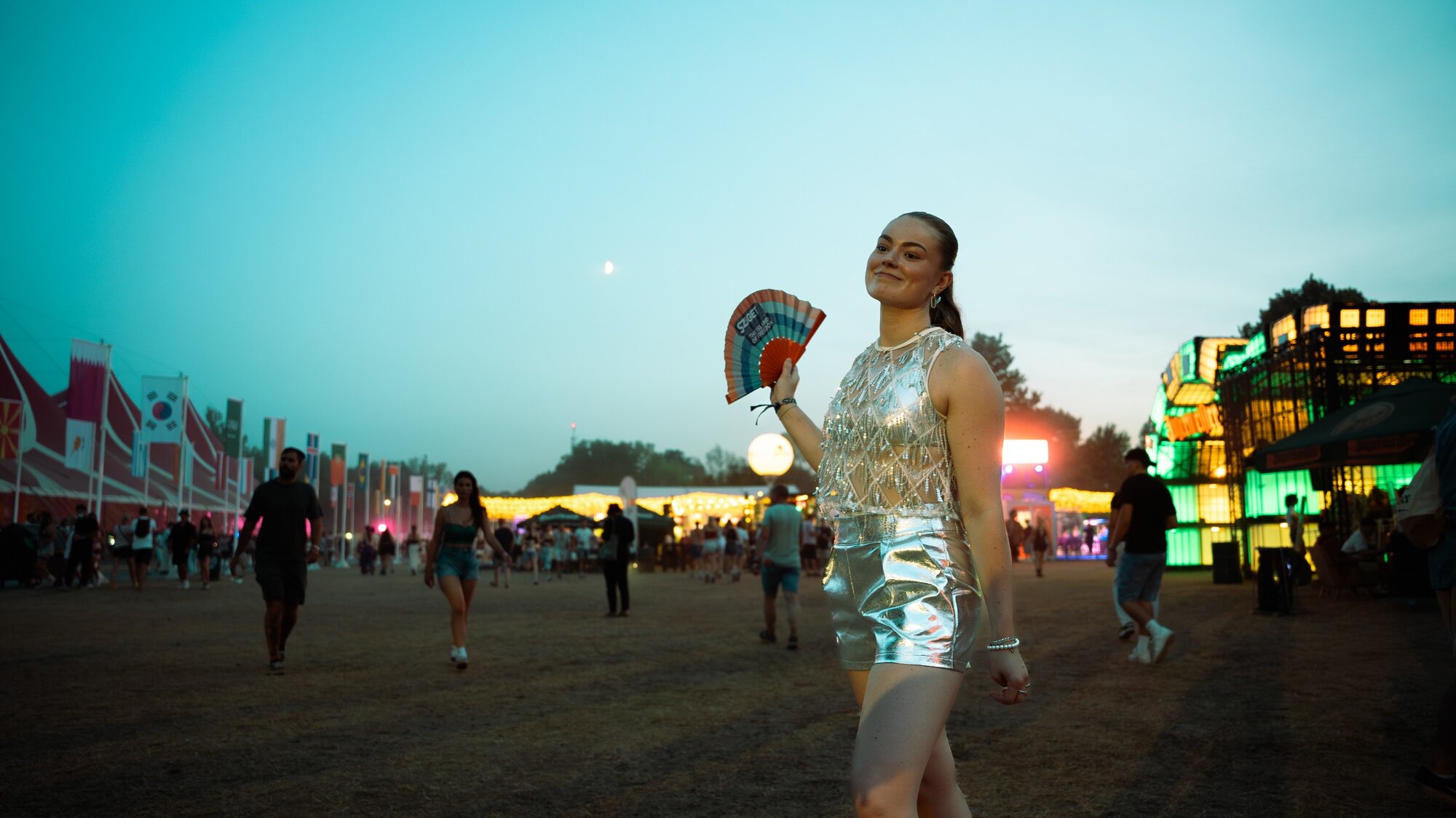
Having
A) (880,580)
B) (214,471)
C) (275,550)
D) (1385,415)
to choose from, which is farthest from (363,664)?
(214,471)

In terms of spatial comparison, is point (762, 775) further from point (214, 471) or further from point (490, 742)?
point (214, 471)

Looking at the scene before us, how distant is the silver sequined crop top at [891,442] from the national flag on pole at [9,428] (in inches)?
1010

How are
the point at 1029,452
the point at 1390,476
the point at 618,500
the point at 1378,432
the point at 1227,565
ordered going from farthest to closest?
the point at 1029,452
the point at 618,500
the point at 1227,565
the point at 1390,476
the point at 1378,432

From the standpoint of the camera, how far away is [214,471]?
1666 inches

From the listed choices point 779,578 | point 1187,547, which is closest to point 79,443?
point 779,578

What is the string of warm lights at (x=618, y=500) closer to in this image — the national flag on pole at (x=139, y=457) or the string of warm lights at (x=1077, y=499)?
the string of warm lights at (x=1077, y=499)

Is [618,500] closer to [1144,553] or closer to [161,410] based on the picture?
[161,410]

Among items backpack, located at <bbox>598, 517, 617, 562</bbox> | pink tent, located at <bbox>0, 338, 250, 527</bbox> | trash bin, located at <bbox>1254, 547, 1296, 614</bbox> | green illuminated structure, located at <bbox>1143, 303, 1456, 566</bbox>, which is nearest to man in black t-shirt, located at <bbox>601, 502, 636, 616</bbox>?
backpack, located at <bbox>598, 517, 617, 562</bbox>

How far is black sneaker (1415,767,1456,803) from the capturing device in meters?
4.51

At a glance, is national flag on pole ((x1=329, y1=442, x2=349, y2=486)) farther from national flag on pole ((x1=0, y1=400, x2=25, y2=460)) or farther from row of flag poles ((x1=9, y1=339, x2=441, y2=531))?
national flag on pole ((x1=0, y1=400, x2=25, y2=460))

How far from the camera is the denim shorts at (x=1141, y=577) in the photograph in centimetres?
944

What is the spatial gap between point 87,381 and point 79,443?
177 centimetres

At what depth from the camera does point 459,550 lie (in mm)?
9695

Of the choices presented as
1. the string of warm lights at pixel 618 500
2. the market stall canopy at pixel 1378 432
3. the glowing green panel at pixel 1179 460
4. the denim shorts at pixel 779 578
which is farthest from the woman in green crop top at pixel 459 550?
the string of warm lights at pixel 618 500
